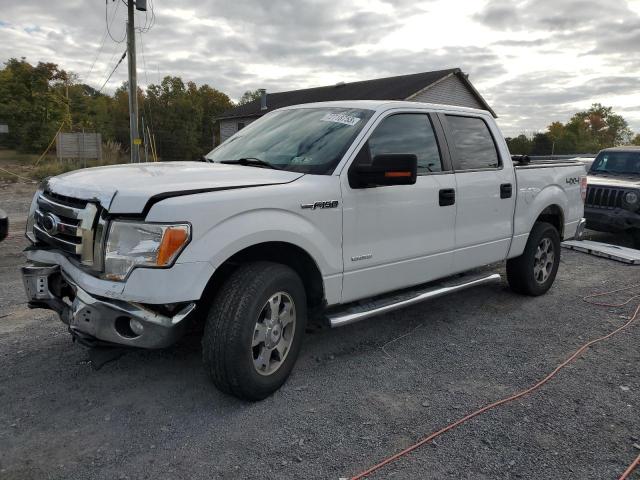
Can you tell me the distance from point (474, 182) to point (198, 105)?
57450mm

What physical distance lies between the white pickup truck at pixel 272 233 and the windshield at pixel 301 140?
1 centimetres

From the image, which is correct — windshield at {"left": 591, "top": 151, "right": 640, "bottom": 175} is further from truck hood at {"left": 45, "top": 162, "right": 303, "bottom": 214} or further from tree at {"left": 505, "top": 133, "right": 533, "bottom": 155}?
tree at {"left": 505, "top": 133, "right": 533, "bottom": 155}

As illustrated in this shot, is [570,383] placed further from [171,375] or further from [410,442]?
[171,375]

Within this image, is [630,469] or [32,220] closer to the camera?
[630,469]

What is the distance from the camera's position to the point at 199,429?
2852mm

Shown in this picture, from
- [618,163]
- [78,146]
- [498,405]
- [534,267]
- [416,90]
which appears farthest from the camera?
[416,90]

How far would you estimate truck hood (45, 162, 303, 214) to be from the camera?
106 inches

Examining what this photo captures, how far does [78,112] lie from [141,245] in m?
40.0

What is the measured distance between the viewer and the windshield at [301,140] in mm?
3542

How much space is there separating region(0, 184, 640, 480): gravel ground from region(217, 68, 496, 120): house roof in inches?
985

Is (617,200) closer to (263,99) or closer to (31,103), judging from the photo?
(31,103)

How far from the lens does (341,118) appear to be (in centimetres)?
386

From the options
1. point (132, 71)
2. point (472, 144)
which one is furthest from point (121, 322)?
point (132, 71)

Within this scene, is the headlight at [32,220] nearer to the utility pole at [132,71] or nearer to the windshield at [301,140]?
the windshield at [301,140]
